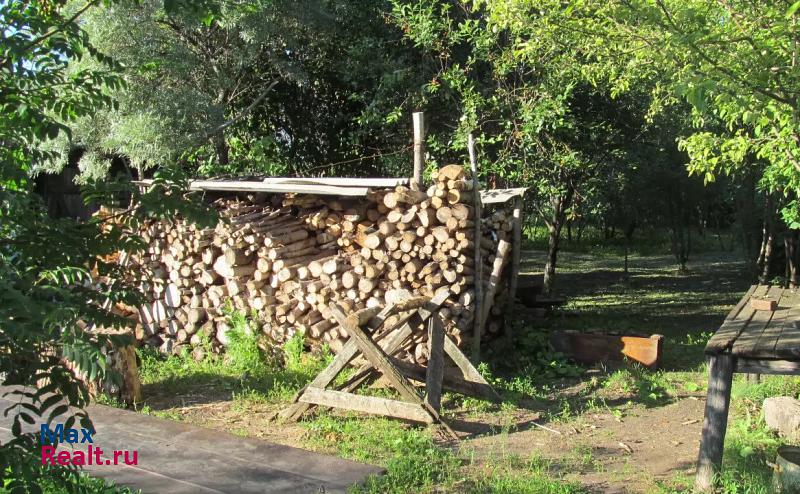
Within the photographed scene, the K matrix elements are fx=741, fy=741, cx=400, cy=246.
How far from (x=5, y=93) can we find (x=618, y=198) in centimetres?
1303

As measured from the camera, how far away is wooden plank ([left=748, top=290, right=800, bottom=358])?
468 centimetres

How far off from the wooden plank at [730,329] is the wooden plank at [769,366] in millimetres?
144

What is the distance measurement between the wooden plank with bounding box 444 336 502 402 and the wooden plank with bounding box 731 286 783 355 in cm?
234

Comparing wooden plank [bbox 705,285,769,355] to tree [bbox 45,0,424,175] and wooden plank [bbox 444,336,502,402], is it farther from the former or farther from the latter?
tree [bbox 45,0,424,175]

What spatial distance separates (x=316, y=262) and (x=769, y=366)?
15.4 feet

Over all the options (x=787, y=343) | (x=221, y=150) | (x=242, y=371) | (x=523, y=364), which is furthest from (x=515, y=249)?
(x=221, y=150)

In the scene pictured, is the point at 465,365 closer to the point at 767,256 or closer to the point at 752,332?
the point at 752,332

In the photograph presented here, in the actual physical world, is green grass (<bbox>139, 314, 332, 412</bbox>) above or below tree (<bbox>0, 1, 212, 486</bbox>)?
below

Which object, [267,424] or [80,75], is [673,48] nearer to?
[80,75]

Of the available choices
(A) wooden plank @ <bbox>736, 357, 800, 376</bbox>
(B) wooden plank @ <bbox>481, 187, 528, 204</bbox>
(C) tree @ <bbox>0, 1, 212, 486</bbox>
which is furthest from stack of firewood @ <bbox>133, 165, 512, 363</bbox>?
(C) tree @ <bbox>0, 1, 212, 486</bbox>

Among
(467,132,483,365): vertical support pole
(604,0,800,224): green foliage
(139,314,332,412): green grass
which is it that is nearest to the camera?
(604,0,800,224): green foliage

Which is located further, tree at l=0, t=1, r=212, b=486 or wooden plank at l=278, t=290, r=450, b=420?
wooden plank at l=278, t=290, r=450, b=420

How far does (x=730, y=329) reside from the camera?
538 cm

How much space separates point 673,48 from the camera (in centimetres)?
479
